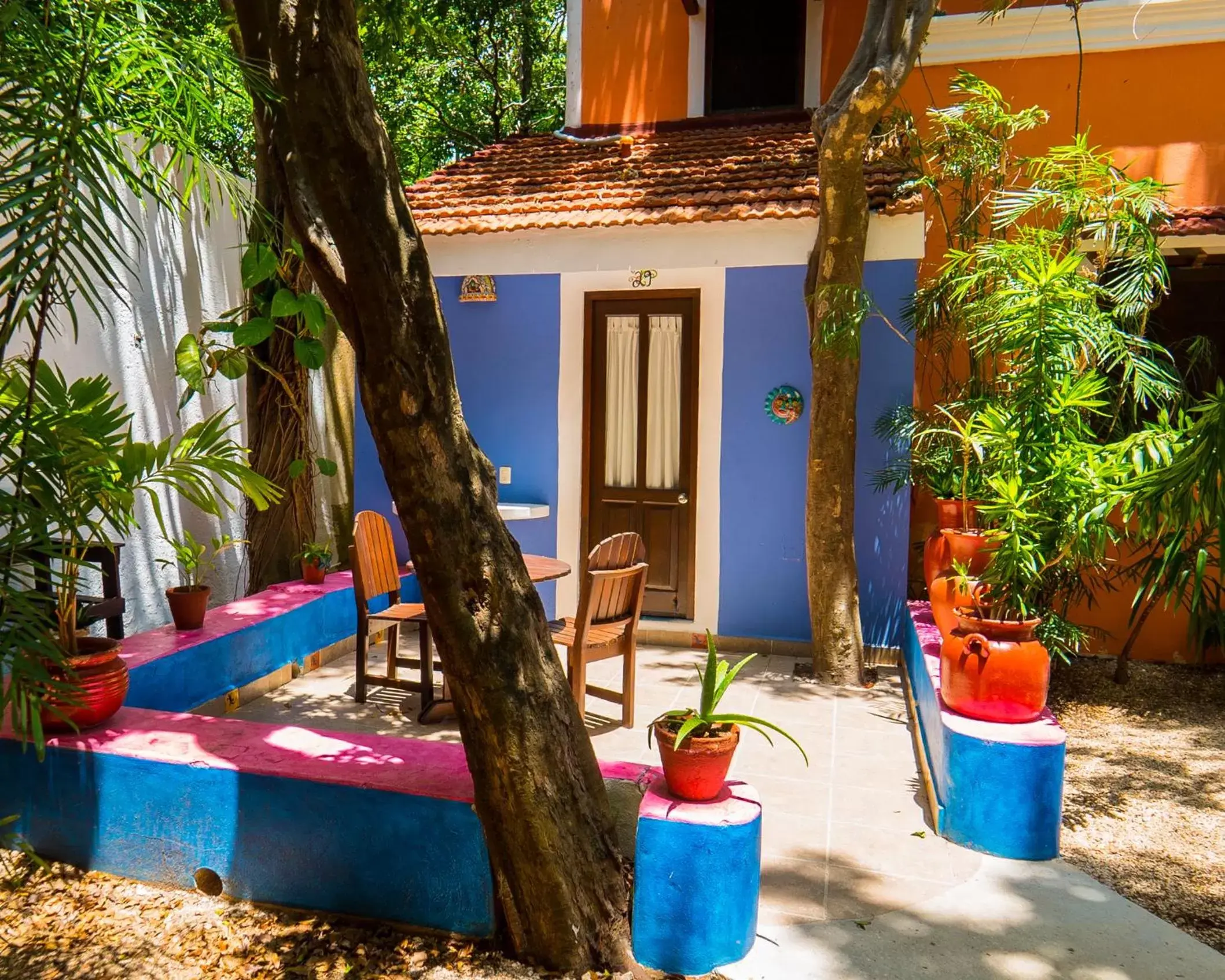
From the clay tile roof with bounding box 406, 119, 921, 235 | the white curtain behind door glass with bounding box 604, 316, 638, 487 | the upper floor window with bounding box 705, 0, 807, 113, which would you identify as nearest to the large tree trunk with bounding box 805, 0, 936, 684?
the clay tile roof with bounding box 406, 119, 921, 235

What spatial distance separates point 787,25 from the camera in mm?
9102

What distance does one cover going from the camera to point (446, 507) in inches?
117

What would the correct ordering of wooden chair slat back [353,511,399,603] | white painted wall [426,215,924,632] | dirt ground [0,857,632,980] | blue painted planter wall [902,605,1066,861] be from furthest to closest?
white painted wall [426,215,924,632]
wooden chair slat back [353,511,399,603]
blue painted planter wall [902,605,1066,861]
dirt ground [0,857,632,980]

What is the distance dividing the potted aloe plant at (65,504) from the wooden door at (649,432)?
3361 millimetres

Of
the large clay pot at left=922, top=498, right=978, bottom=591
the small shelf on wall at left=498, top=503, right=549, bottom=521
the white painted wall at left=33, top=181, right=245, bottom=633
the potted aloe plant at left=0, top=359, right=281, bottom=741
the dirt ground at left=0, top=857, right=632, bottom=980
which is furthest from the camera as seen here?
the small shelf on wall at left=498, top=503, right=549, bottom=521

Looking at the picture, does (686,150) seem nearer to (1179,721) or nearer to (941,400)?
(941,400)

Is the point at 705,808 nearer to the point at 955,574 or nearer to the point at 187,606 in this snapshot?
the point at 955,574

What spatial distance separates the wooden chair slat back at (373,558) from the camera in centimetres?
563

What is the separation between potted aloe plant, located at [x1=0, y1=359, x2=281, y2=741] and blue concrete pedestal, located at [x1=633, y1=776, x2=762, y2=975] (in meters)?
1.86

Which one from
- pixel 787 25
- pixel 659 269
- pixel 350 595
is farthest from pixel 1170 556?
pixel 787 25

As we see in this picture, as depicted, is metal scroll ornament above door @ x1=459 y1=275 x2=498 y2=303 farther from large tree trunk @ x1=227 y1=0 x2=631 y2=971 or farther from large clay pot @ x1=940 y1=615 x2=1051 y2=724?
large clay pot @ x1=940 y1=615 x2=1051 y2=724

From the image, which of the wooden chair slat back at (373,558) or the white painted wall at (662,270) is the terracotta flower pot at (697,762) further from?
the white painted wall at (662,270)

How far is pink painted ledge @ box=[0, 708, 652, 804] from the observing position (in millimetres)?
3369

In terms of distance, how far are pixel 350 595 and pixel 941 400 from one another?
4855mm
